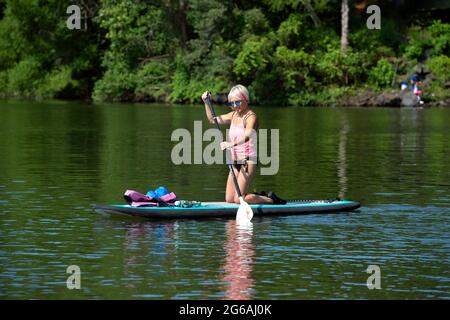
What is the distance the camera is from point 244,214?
18.5m

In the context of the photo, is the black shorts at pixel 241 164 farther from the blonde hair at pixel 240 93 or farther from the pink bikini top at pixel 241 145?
the blonde hair at pixel 240 93

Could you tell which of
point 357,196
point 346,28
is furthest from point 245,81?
point 357,196

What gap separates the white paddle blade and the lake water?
17cm

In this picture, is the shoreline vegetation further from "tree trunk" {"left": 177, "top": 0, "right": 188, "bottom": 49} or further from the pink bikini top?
the pink bikini top

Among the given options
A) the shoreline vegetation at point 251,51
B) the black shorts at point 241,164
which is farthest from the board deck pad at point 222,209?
the shoreline vegetation at point 251,51

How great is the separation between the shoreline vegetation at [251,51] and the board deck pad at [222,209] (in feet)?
138

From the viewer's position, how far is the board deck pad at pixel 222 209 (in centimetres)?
1844

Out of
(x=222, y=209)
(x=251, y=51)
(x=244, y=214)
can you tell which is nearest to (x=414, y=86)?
(x=251, y=51)

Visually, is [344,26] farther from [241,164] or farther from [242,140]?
[242,140]

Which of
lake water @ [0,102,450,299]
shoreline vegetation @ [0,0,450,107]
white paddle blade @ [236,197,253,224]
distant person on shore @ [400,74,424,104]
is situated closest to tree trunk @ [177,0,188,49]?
shoreline vegetation @ [0,0,450,107]

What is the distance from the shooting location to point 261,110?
55.3 metres

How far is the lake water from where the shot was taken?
13852 mm

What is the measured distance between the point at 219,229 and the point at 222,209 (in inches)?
38.9
